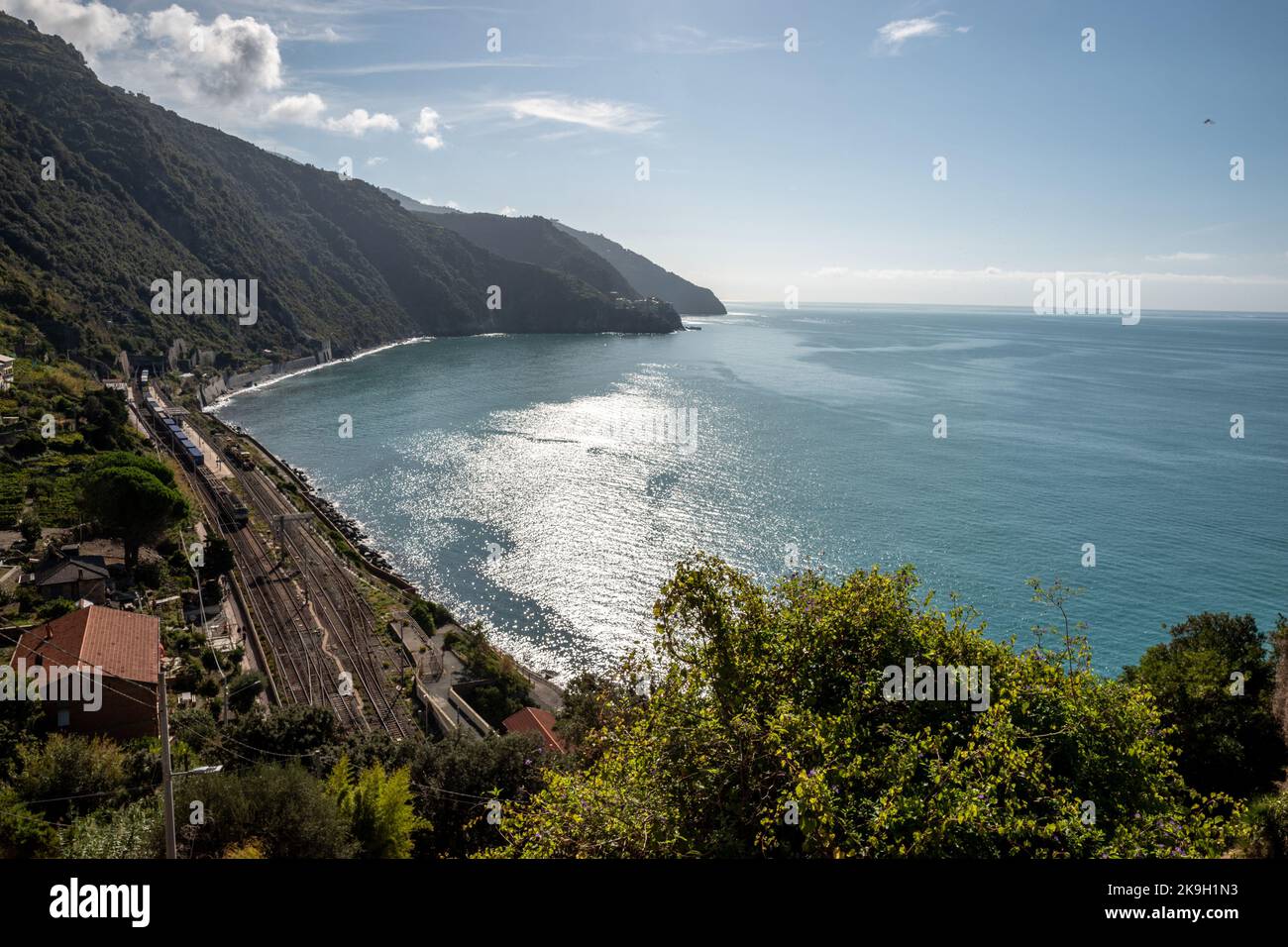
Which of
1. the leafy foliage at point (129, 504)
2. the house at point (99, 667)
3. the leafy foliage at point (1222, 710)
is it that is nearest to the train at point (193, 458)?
the leafy foliage at point (129, 504)

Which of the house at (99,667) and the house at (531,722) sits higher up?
the house at (99,667)

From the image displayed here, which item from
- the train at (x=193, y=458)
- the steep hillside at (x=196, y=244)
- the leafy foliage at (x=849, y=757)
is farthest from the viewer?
the steep hillside at (x=196, y=244)

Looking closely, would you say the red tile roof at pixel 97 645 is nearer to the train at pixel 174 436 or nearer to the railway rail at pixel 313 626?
the railway rail at pixel 313 626

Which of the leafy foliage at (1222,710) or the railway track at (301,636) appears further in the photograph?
the railway track at (301,636)

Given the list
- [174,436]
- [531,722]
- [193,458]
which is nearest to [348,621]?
[531,722]

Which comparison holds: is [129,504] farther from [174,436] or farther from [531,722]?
[174,436]

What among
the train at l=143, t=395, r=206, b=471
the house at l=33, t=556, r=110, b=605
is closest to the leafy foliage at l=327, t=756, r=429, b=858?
the house at l=33, t=556, r=110, b=605
